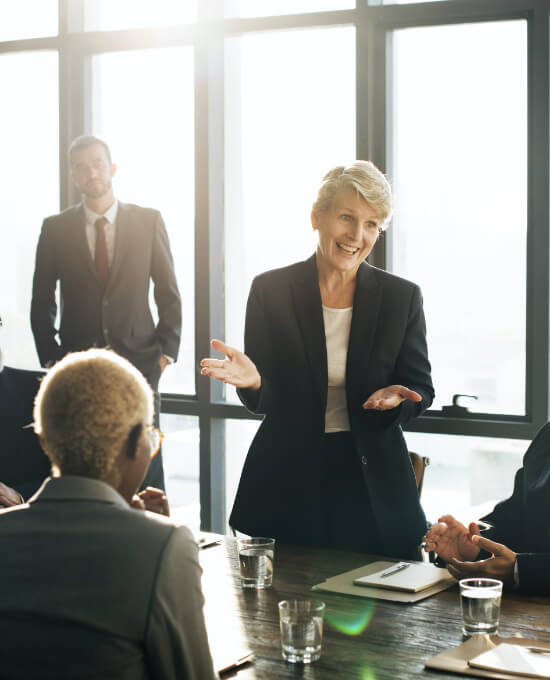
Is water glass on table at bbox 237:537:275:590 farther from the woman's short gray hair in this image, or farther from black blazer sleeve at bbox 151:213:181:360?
black blazer sleeve at bbox 151:213:181:360

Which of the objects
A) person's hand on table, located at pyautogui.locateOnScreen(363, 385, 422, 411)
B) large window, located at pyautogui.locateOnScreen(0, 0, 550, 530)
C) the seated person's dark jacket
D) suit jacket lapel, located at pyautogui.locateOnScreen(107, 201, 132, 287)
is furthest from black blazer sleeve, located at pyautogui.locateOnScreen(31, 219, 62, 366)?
person's hand on table, located at pyautogui.locateOnScreen(363, 385, 422, 411)

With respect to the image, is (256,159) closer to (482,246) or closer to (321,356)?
(482,246)

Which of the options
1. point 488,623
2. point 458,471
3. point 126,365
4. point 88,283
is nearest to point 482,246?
point 458,471

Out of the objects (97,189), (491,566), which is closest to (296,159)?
(97,189)

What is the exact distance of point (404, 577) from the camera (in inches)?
76.2

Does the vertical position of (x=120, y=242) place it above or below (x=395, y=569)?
above

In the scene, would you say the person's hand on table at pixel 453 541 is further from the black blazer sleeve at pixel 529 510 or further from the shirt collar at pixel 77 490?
the shirt collar at pixel 77 490

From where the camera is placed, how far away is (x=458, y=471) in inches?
164

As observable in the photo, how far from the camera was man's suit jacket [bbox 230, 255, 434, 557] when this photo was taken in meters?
2.56

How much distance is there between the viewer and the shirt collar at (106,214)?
4430mm

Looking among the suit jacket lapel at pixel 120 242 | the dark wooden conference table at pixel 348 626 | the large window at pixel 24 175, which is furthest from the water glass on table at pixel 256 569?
the large window at pixel 24 175

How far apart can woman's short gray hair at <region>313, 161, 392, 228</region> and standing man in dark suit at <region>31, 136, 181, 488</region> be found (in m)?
1.91

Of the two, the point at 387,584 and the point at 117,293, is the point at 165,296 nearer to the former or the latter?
the point at 117,293

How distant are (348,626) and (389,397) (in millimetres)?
946
